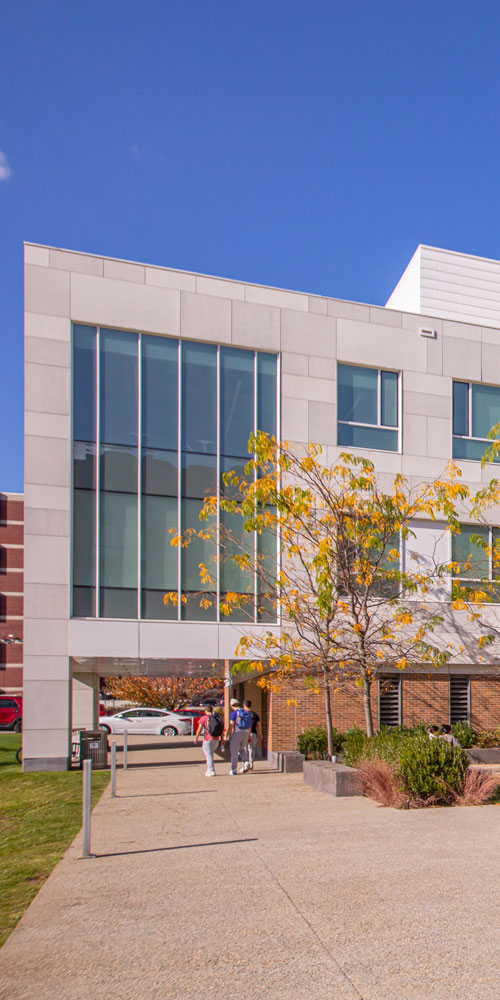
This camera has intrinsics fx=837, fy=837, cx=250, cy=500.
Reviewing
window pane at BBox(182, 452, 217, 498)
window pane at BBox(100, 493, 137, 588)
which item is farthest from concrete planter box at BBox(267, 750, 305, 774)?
window pane at BBox(182, 452, 217, 498)

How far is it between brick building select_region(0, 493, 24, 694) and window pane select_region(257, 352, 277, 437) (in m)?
43.1

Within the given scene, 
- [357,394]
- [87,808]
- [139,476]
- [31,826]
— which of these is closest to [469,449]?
[357,394]

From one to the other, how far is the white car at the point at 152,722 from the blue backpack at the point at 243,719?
1644cm

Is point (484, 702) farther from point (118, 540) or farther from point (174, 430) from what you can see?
point (174, 430)

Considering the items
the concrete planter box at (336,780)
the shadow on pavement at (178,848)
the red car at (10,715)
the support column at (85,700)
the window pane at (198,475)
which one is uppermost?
the window pane at (198,475)

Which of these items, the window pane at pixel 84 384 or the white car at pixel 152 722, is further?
the white car at pixel 152 722

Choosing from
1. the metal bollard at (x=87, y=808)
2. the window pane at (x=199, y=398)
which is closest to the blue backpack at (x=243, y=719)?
the window pane at (x=199, y=398)

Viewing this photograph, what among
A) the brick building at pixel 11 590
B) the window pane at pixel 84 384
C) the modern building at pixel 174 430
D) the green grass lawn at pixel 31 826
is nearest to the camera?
the green grass lawn at pixel 31 826

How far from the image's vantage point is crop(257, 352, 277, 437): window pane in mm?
21594

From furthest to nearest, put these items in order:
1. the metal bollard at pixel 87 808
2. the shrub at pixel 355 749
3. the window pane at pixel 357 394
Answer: the window pane at pixel 357 394 → the shrub at pixel 355 749 → the metal bollard at pixel 87 808

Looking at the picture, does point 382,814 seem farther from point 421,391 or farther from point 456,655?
point 421,391

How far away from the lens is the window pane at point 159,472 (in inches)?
810

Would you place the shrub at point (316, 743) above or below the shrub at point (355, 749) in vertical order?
below

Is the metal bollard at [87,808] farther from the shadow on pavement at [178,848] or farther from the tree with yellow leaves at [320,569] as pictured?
the tree with yellow leaves at [320,569]
